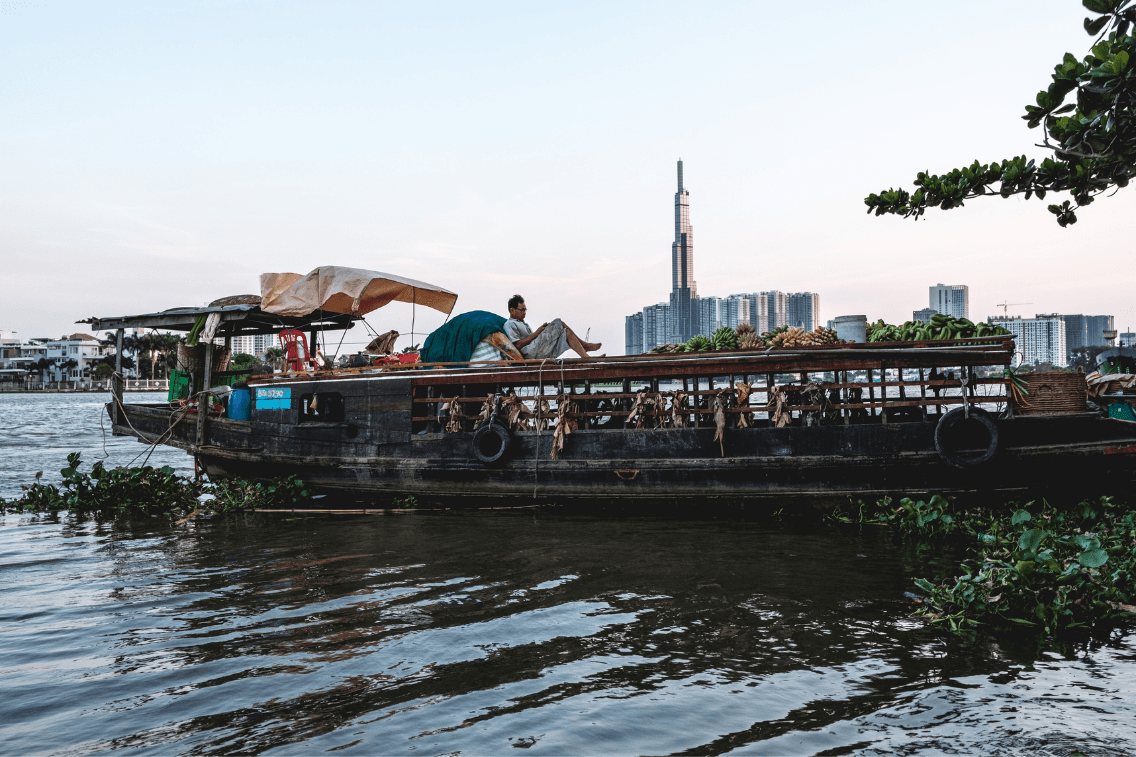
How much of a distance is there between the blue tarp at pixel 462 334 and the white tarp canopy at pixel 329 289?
153 cm

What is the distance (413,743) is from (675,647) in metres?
1.79

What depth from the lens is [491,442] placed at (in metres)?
9.38

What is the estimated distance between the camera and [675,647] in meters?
4.57

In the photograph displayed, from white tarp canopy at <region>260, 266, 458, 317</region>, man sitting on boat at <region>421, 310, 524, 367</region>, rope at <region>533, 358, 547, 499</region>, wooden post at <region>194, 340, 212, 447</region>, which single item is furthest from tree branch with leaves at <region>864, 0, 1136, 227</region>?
wooden post at <region>194, 340, 212, 447</region>

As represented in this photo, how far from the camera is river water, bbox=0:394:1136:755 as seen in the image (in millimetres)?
3461

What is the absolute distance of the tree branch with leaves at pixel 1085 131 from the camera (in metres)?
3.36

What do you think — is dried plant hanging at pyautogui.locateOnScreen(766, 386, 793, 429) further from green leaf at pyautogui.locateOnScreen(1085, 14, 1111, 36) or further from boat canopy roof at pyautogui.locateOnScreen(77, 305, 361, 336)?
boat canopy roof at pyautogui.locateOnScreen(77, 305, 361, 336)

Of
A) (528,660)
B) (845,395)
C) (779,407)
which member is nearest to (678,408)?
(779,407)

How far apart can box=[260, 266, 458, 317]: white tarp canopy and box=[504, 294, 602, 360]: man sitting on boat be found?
93.8 inches

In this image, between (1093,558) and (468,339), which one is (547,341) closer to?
(468,339)

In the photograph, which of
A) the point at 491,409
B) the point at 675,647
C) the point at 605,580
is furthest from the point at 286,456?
the point at 675,647

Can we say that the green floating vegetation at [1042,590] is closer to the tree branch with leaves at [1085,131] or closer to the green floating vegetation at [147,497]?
the tree branch with leaves at [1085,131]

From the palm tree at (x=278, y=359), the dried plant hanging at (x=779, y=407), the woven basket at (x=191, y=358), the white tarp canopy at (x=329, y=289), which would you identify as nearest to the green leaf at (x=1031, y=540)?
the dried plant hanging at (x=779, y=407)

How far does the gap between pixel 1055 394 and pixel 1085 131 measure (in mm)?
4792
